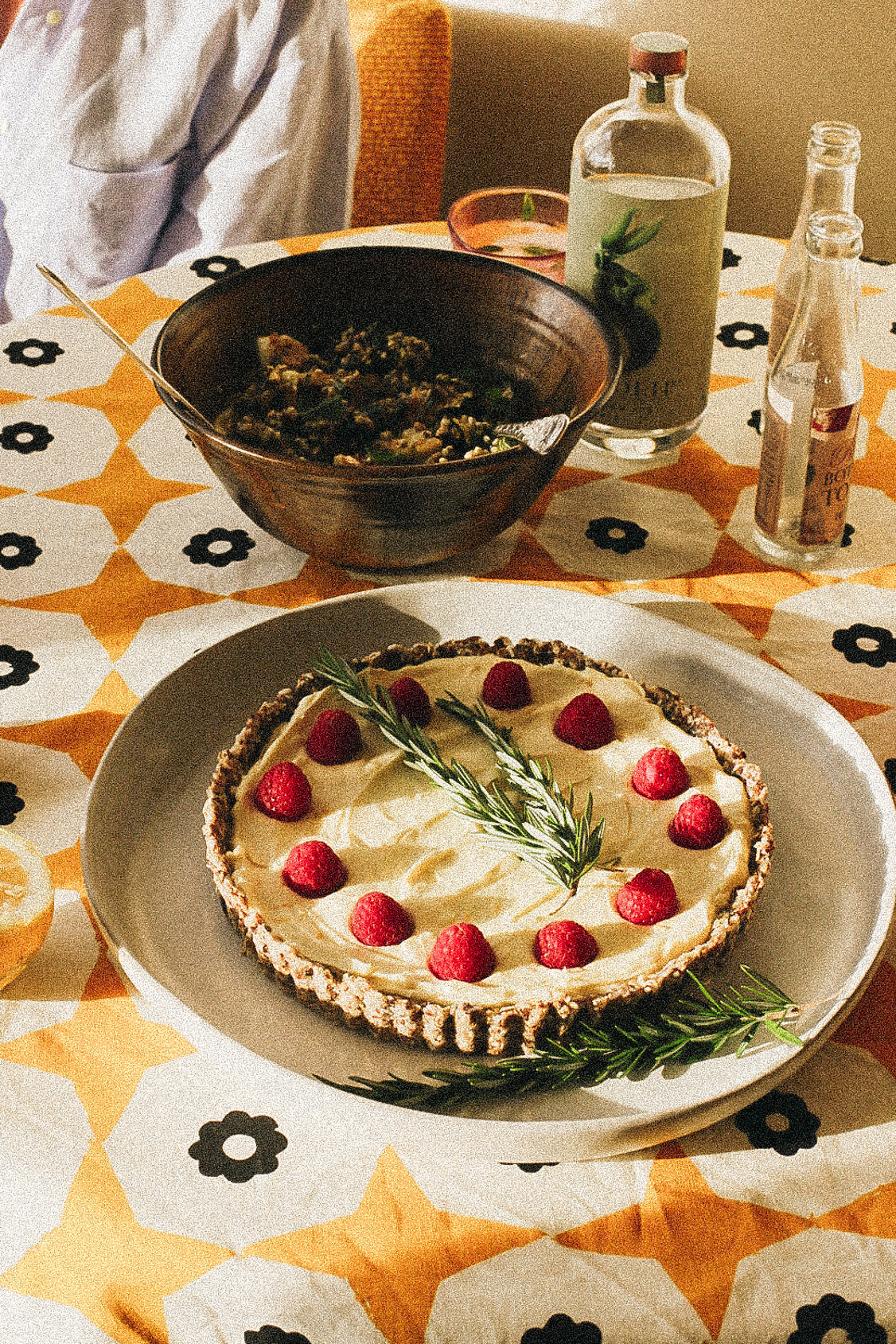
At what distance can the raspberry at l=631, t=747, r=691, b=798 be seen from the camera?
2.96ft

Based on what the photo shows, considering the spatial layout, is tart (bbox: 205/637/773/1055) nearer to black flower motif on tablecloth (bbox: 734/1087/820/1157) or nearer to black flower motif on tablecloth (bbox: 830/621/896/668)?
black flower motif on tablecloth (bbox: 734/1087/820/1157)

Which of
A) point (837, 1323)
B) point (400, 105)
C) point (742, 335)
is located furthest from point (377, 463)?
point (400, 105)

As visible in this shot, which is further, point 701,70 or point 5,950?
point 701,70

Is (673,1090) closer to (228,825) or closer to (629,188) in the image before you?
(228,825)

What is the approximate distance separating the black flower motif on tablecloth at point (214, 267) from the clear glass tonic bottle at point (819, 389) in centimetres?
92

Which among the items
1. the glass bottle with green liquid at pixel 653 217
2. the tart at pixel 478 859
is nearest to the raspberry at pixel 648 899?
the tart at pixel 478 859

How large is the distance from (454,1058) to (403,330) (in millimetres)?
889

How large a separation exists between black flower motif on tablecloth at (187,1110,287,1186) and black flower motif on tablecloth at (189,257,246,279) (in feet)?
4.32

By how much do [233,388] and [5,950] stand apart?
2.26 feet

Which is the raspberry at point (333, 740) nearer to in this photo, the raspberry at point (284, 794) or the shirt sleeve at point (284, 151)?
the raspberry at point (284, 794)

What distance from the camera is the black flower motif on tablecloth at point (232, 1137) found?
29.4 inches

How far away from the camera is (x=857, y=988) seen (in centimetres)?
77

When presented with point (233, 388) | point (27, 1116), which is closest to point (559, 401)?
point (233, 388)

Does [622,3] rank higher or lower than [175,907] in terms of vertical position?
higher
